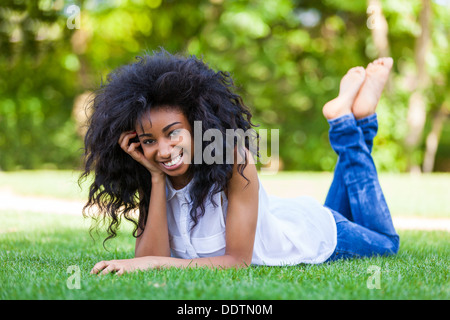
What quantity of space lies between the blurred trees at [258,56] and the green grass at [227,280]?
34.7ft

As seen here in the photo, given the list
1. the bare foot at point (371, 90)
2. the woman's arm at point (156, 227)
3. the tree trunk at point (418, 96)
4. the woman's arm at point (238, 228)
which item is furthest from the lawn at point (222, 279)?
the tree trunk at point (418, 96)

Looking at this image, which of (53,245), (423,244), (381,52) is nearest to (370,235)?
(423,244)

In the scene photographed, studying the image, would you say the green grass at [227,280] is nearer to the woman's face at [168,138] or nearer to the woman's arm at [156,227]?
the woman's arm at [156,227]

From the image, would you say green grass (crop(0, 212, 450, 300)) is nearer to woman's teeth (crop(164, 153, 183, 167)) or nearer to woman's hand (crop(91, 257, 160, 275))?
woman's hand (crop(91, 257, 160, 275))

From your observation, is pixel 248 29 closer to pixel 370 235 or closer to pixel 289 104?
pixel 289 104

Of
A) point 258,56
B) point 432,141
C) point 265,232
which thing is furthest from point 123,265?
point 432,141

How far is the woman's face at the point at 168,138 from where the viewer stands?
2.81 metres

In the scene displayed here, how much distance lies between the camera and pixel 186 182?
3105 millimetres

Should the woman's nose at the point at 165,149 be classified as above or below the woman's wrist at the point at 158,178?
above

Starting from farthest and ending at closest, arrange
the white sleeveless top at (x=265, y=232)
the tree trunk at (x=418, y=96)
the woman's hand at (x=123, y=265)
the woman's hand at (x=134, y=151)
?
the tree trunk at (x=418, y=96), the white sleeveless top at (x=265, y=232), the woman's hand at (x=134, y=151), the woman's hand at (x=123, y=265)

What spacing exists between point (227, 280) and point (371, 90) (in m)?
2.28

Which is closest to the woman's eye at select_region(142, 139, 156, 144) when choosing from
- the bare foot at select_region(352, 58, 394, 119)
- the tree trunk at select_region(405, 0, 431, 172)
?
the bare foot at select_region(352, 58, 394, 119)

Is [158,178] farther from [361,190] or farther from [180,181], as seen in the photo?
[361,190]
